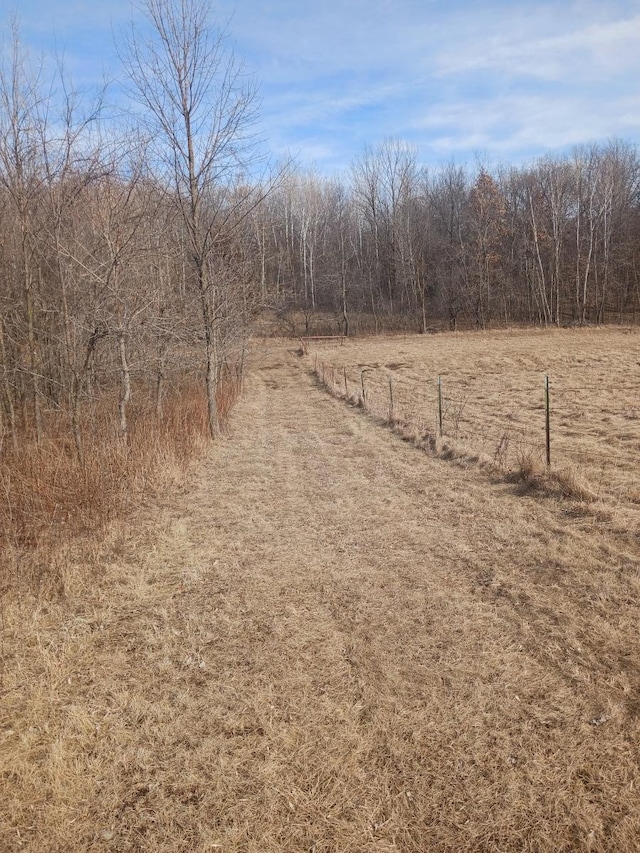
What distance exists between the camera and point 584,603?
4227mm

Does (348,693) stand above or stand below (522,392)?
below

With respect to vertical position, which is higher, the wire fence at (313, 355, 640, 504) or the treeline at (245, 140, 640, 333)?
the treeline at (245, 140, 640, 333)

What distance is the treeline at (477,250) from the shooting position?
1633 inches

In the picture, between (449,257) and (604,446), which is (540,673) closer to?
(604,446)

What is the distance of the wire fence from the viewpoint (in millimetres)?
7945

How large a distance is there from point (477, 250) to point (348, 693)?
1692 inches

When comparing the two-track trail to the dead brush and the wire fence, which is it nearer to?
the dead brush

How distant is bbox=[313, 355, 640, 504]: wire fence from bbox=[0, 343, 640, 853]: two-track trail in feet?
6.64

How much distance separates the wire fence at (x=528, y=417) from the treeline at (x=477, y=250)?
22.5m

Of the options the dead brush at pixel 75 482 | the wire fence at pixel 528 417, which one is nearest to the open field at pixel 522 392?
the wire fence at pixel 528 417

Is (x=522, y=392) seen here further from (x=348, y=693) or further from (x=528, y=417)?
(x=348, y=693)

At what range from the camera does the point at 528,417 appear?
12.8 meters

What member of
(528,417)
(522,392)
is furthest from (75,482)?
(522,392)

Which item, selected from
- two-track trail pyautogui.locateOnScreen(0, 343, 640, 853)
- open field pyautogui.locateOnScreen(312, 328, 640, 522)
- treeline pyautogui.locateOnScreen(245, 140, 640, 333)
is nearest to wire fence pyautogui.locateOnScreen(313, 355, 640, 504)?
open field pyautogui.locateOnScreen(312, 328, 640, 522)
